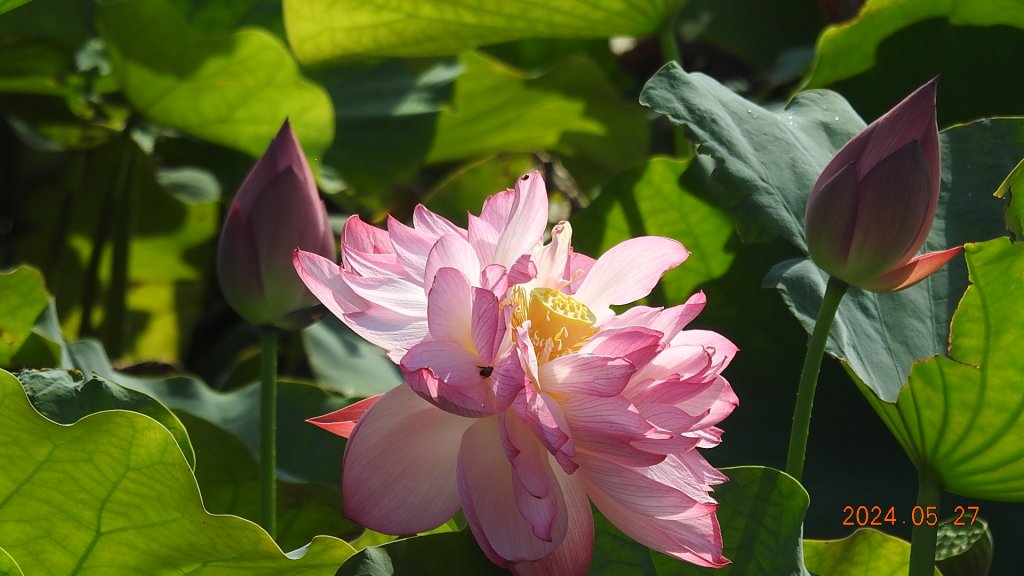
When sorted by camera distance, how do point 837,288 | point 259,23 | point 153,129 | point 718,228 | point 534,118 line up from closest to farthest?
point 837,288, point 718,228, point 153,129, point 259,23, point 534,118

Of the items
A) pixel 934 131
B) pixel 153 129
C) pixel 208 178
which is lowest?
pixel 208 178

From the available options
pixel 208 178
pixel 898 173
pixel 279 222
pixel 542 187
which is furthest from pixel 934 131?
pixel 208 178

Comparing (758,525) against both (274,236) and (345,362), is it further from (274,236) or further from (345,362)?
(345,362)

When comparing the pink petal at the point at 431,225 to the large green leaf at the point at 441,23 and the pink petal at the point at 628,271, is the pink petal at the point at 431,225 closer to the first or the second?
the pink petal at the point at 628,271

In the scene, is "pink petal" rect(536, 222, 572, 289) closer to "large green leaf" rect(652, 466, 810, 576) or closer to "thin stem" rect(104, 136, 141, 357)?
"large green leaf" rect(652, 466, 810, 576)

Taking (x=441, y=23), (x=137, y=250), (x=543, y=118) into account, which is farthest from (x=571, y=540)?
(x=137, y=250)

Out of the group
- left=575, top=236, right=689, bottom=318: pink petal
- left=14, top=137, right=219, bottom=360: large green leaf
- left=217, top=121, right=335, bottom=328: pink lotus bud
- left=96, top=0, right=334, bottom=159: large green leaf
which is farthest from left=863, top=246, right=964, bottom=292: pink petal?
left=14, top=137, right=219, bottom=360: large green leaf

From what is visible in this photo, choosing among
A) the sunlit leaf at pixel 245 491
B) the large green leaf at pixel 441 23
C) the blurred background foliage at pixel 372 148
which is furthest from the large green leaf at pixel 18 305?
the large green leaf at pixel 441 23

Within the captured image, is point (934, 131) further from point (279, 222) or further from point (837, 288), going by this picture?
point (279, 222)
